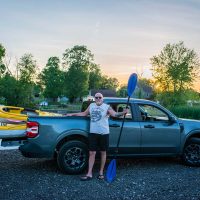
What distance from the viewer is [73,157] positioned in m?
7.42

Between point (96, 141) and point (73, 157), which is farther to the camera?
point (73, 157)

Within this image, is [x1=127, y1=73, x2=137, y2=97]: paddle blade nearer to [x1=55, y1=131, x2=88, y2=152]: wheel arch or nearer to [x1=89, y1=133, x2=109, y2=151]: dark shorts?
[x1=89, y1=133, x2=109, y2=151]: dark shorts

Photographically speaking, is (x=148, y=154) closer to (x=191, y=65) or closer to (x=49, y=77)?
(x=191, y=65)

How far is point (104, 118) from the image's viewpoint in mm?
7000

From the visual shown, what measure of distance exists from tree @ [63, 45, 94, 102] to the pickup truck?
72.7 m

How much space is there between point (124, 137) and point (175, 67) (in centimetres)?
5856

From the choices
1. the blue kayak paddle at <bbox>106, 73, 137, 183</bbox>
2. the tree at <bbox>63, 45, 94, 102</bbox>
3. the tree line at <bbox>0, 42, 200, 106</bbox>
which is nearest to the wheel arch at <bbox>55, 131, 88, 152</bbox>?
the blue kayak paddle at <bbox>106, 73, 137, 183</bbox>

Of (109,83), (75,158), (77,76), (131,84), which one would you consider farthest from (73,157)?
(109,83)

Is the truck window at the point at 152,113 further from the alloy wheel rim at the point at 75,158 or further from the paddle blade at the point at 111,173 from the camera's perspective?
the alloy wheel rim at the point at 75,158

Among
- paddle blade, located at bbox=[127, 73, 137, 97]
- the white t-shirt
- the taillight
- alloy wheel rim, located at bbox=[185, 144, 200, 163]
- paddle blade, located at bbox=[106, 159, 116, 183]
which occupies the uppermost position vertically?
paddle blade, located at bbox=[127, 73, 137, 97]

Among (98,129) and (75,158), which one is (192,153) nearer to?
(98,129)

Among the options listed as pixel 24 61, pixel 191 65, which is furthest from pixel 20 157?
pixel 24 61

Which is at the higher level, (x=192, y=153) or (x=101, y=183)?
(x=192, y=153)

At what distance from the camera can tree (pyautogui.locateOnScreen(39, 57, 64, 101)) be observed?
293 ft
